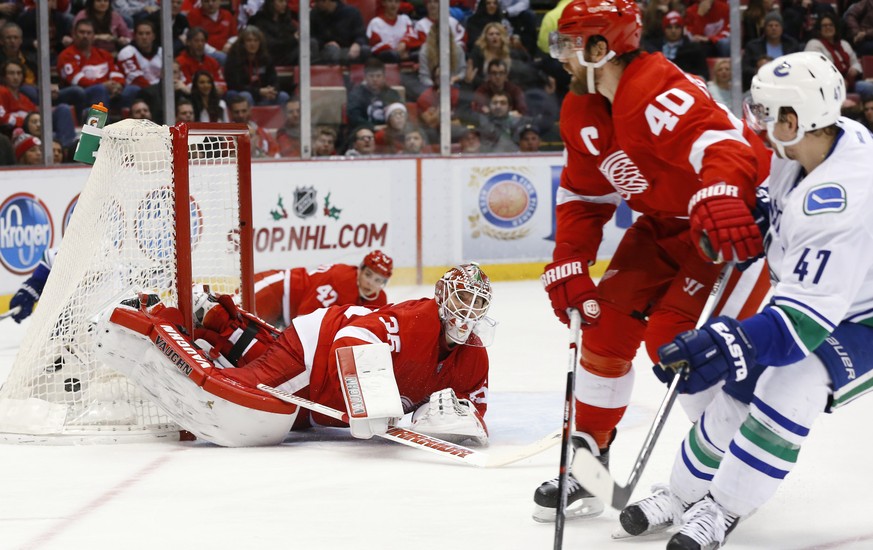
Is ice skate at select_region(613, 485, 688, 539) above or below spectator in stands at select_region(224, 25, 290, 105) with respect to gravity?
below

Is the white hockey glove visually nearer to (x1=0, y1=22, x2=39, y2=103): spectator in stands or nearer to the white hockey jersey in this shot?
the white hockey jersey

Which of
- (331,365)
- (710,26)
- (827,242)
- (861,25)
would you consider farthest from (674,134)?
(861,25)

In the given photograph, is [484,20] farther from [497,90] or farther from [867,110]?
[867,110]

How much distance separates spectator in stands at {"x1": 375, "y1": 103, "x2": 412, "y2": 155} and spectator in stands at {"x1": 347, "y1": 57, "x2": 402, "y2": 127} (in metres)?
0.03

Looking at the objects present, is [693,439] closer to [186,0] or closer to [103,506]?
[103,506]

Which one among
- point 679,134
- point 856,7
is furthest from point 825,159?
point 856,7

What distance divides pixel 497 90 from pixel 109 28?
2.37 m

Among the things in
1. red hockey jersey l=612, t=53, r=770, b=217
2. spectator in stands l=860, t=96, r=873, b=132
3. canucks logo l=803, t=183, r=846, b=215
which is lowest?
spectator in stands l=860, t=96, r=873, b=132

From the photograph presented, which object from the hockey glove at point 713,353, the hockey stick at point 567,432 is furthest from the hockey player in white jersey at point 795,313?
the hockey stick at point 567,432

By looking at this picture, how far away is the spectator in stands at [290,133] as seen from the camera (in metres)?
7.12

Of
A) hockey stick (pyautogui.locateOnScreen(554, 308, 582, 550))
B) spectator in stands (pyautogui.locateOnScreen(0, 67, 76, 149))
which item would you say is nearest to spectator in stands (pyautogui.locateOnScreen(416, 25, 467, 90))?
spectator in stands (pyautogui.locateOnScreen(0, 67, 76, 149))

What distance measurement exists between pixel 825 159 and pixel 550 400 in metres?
2.08

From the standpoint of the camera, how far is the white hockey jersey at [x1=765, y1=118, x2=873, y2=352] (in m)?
2.22

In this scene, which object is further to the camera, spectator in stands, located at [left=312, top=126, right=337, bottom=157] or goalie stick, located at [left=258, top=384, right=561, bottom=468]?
spectator in stands, located at [left=312, top=126, right=337, bottom=157]
